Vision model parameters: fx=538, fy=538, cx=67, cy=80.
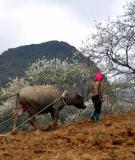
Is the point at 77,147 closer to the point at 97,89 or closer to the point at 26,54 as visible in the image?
the point at 97,89

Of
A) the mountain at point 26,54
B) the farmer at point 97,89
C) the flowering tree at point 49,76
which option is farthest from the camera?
the mountain at point 26,54

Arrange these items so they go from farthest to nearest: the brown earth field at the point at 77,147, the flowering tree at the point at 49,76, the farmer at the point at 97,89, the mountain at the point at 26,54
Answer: the mountain at the point at 26,54
the flowering tree at the point at 49,76
the farmer at the point at 97,89
the brown earth field at the point at 77,147

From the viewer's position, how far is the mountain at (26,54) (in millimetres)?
168875

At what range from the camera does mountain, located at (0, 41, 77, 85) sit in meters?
169

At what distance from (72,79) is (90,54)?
62.6ft

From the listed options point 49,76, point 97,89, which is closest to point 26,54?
point 49,76

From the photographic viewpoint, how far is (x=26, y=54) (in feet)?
597

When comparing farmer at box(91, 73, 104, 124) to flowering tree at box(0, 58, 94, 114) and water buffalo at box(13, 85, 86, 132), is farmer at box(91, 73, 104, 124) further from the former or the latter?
flowering tree at box(0, 58, 94, 114)

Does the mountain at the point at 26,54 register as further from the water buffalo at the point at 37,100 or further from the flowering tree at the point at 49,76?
the water buffalo at the point at 37,100

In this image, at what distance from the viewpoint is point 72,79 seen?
174 feet

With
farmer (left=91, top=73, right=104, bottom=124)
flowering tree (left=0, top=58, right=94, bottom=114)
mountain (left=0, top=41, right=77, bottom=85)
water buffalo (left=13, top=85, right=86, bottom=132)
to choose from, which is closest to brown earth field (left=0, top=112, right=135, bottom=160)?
farmer (left=91, top=73, right=104, bottom=124)

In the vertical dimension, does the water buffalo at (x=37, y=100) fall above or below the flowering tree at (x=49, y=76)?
below

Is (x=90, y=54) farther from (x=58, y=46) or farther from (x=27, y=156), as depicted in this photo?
(x=58, y=46)

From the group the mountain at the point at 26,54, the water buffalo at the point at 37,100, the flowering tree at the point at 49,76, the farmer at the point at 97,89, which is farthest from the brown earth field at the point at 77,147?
the mountain at the point at 26,54
